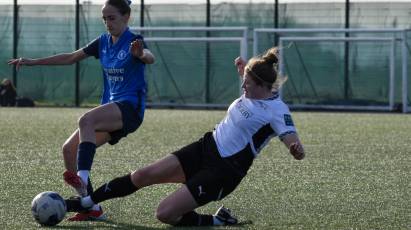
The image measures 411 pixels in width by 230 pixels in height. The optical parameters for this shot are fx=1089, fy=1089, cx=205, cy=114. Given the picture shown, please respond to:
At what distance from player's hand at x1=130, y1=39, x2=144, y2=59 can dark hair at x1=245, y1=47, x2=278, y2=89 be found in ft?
2.69

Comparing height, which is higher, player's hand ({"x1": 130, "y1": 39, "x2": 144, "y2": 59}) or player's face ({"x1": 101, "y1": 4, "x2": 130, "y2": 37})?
player's face ({"x1": 101, "y1": 4, "x2": 130, "y2": 37})

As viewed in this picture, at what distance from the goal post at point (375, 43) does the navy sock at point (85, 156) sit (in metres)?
19.1

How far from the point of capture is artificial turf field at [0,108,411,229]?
24.4ft

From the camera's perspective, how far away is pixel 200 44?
29.7 metres

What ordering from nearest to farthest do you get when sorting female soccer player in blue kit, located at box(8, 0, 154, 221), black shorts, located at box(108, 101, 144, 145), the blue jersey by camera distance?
1. female soccer player in blue kit, located at box(8, 0, 154, 221)
2. black shorts, located at box(108, 101, 144, 145)
3. the blue jersey

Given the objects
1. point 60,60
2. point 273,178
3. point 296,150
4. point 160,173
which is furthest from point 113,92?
point 273,178

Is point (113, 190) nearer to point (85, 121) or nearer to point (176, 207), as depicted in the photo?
point (176, 207)

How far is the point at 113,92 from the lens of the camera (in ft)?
26.6

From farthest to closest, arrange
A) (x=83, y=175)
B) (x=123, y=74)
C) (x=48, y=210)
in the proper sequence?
(x=123, y=74) < (x=83, y=175) < (x=48, y=210)

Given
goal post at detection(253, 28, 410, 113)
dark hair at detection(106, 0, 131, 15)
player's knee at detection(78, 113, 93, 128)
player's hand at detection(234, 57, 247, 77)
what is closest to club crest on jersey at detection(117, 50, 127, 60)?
dark hair at detection(106, 0, 131, 15)

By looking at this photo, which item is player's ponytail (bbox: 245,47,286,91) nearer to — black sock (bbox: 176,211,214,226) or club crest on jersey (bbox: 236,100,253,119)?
club crest on jersey (bbox: 236,100,253,119)

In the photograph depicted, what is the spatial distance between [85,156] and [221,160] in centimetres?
98

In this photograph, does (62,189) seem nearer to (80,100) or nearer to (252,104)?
(252,104)

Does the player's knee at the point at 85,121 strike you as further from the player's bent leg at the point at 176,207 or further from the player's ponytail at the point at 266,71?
the player's ponytail at the point at 266,71
